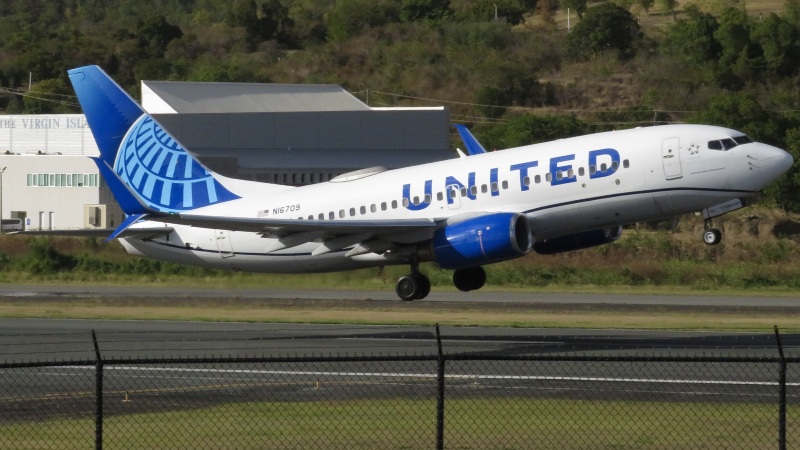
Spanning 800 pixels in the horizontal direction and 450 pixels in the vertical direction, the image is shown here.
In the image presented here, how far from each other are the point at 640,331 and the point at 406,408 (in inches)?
606

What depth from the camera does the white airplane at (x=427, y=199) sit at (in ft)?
113

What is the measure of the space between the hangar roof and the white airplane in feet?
141

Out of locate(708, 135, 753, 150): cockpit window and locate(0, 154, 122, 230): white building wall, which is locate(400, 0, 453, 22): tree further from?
locate(708, 135, 753, 150): cockpit window

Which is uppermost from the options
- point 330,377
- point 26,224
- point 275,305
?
point 330,377

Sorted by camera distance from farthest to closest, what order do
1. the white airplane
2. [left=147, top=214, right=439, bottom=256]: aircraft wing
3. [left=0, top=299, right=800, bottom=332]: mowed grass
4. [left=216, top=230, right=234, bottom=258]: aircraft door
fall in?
[left=216, top=230, right=234, bottom=258]: aircraft door → [left=0, top=299, right=800, bottom=332]: mowed grass → [left=147, top=214, right=439, bottom=256]: aircraft wing → the white airplane

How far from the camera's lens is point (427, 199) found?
37344mm

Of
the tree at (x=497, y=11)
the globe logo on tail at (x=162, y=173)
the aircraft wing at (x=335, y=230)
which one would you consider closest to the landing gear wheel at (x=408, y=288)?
the aircraft wing at (x=335, y=230)

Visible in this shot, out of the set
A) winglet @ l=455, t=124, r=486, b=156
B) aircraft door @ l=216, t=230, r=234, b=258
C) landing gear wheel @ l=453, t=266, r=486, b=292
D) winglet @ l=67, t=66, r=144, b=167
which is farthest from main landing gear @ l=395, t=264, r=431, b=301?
winglet @ l=67, t=66, r=144, b=167

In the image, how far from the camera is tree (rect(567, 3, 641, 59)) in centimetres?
12325

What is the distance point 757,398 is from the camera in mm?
24469

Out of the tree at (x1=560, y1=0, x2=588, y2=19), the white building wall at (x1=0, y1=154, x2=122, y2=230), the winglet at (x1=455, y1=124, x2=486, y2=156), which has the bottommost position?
the white building wall at (x1=0, y1=154, x2=122, y2=230)

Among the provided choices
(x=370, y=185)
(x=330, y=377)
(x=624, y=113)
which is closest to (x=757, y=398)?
(x=330, y=377)

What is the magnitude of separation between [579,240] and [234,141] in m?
50.0

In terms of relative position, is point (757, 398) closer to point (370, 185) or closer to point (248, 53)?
point (370, 185)
